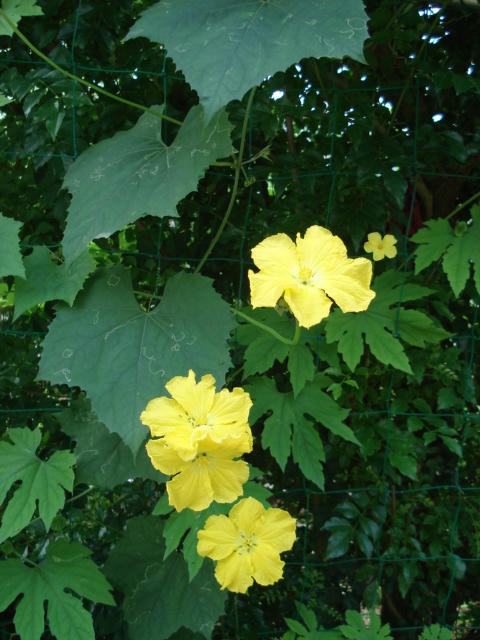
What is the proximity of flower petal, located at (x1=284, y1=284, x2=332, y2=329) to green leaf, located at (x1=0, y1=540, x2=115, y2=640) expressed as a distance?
87 centimetres

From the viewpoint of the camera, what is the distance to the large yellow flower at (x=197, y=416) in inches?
36.2

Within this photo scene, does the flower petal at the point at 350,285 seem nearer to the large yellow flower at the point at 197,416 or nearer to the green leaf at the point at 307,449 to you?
the large yellow flower at the point at 197,416

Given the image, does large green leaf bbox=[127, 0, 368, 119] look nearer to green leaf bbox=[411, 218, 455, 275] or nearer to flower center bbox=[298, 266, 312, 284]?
flower center bbox=[298, 266, 312, 284]

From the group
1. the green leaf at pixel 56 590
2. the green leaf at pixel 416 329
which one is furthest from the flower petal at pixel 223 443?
the green leaf at pixel 416 329

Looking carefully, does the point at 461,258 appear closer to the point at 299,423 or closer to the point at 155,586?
the point at 299,423

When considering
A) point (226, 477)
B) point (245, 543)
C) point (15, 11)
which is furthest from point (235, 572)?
point (15, 11)

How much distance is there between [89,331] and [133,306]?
0.12 m

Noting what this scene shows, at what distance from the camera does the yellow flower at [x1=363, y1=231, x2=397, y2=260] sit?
6.09 ft

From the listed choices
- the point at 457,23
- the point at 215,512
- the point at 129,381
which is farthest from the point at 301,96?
the point at 215,512

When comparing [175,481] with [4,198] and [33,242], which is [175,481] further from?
[4,198]

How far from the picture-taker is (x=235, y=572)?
1147 millimetres

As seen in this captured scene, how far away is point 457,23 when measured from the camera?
1954 mm

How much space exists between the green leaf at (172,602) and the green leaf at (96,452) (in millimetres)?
330

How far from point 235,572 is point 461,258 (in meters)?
1.03
